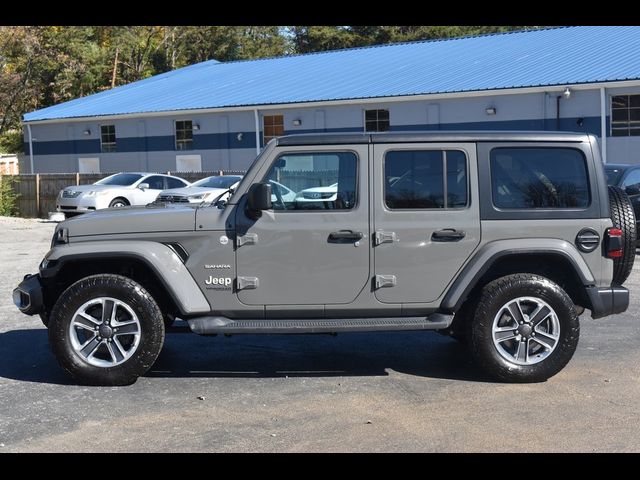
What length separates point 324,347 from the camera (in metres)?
8.15

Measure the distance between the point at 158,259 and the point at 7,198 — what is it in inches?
976

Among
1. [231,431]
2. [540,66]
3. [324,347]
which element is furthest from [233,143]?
[231,431]

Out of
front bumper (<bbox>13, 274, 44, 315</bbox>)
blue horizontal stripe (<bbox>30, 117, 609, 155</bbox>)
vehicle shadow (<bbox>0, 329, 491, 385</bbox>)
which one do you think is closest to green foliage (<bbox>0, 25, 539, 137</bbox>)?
blue horizontal stripe (<bbox>30, 117, 609, 155</bbox>)

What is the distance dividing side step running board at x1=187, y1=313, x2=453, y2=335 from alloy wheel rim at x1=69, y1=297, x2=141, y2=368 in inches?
18.4

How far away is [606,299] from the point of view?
6.73 m

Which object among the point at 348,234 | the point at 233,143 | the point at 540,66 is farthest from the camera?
the point at 233,143

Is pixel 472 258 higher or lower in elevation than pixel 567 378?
higher

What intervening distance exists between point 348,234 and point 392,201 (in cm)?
44

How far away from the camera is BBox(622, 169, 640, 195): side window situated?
1498cm

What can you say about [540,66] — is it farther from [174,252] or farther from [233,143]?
[174,252]

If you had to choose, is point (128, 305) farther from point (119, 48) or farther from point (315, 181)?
point (119, 48)

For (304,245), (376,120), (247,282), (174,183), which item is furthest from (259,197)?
(376,120)

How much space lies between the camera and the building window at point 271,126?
3066 cm

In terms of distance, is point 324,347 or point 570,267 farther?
point 324,347
